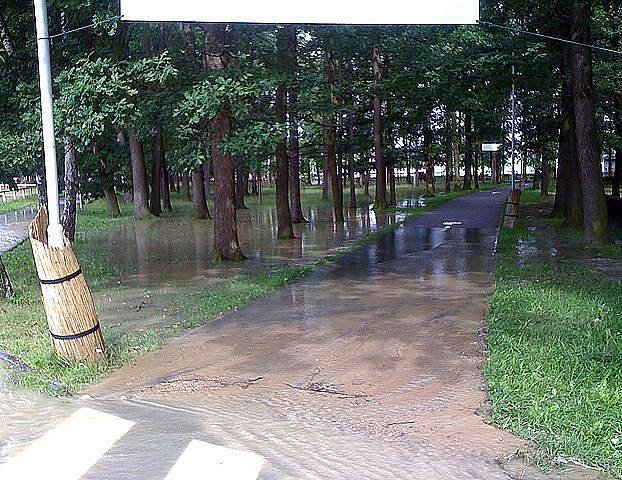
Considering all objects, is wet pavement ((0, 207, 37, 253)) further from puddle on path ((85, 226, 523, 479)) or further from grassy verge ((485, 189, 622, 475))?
grassy verge ((485, 189, 622, 475))

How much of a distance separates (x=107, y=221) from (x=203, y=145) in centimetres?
1789

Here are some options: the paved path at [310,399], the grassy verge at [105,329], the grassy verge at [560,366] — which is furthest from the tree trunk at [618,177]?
the paved path at [310,399]

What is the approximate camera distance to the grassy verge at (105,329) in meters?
6.64

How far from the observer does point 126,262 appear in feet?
51.9

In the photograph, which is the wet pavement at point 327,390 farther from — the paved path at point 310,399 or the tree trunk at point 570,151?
the tree trunk at point 570,151

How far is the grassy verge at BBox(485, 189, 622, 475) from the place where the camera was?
4.81 meters

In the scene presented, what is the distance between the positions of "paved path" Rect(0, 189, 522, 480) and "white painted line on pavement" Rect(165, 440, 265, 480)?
1 cm

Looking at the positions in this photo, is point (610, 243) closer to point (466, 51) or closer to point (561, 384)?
point (466, 51)

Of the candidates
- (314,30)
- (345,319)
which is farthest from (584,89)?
(345,319)

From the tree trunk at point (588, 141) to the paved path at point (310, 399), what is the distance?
7263 millimetres

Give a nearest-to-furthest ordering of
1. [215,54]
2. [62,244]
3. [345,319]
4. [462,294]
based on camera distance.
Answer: [62,244] → [345,319] → [462,294] → [215,54]

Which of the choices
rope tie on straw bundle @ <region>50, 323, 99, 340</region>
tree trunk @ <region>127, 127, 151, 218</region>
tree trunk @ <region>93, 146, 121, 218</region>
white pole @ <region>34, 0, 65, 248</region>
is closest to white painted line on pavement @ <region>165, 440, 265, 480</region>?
rope tie on straw bundle @ <region>50, 323, 99, 340</region>

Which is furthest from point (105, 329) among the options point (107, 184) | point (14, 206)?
point (14, 206)

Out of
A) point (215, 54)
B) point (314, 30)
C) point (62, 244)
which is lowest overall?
point (62, 244)
